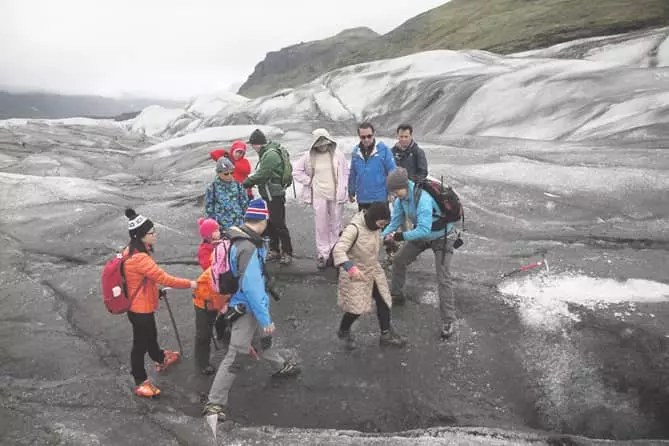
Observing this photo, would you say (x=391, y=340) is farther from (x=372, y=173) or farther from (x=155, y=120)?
(x=155, y=120)

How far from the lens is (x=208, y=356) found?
18.5ft

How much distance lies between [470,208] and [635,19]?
3002 centimetres

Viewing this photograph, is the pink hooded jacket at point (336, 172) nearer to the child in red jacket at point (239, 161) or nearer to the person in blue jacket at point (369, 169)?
the person in blue jacket at point (369, 169)

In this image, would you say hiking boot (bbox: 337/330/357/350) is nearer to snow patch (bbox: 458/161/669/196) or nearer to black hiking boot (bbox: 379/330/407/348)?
A: black hiking boot (bbox: 379/330/407/348)

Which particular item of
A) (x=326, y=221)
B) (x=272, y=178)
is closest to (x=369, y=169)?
(x=326, y=221)

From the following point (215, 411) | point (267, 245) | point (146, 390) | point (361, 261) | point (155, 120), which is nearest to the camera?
point (215, 411)

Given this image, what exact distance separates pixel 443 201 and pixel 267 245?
233 cm

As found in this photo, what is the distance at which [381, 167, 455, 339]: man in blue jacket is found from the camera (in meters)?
5.57

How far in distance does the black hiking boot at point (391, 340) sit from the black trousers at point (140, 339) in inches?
108

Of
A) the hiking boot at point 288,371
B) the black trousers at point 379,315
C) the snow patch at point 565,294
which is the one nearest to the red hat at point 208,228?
the hiking boot at point 288,371

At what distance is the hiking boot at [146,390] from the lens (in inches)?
207

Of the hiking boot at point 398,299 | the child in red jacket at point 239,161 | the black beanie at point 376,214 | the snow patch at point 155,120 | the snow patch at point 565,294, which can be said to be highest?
the snow patch at point 155,120

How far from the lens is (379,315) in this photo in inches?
231

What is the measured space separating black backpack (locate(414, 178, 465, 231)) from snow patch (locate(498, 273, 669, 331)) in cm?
183
